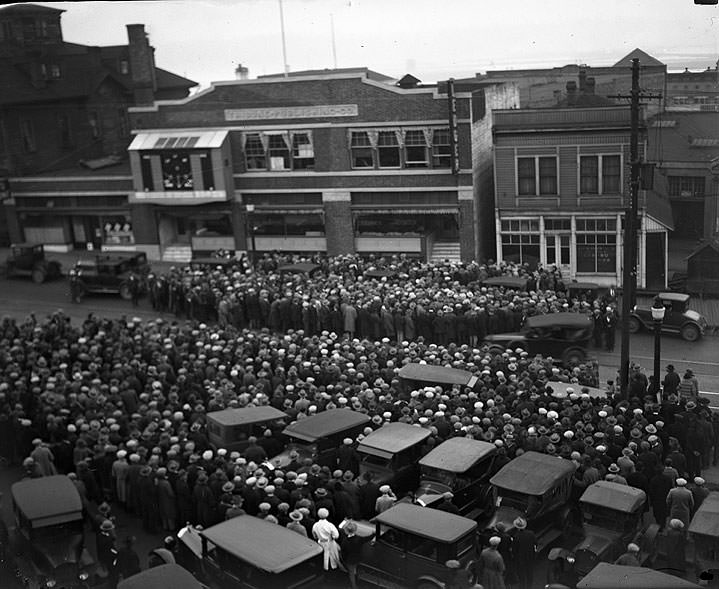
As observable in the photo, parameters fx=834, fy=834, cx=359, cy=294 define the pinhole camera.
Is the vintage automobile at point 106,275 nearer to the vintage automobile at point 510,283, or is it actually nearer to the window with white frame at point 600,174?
the vintage automobile at point 510,283

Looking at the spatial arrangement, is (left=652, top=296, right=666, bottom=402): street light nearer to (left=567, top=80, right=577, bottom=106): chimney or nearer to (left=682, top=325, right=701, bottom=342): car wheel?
(left=682, top=325, right=701, bottom=342): car wheel

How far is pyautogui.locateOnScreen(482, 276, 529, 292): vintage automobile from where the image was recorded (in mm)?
24812

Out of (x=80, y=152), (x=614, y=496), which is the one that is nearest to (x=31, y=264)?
(x=80, y=152)

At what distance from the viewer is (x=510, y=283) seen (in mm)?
24906

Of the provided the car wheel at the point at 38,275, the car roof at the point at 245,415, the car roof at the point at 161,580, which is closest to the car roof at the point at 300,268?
the car wheel at the point at 38,275

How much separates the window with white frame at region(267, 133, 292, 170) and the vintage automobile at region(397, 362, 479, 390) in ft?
55.4

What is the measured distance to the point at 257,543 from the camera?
1051 centimetres

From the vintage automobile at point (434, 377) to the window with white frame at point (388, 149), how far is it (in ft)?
50.8

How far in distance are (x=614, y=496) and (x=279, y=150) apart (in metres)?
23.9


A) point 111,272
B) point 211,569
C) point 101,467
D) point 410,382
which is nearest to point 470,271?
point 410,382

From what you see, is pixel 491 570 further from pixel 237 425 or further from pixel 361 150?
pixel 361 150

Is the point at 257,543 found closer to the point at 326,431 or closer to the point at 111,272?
the point at 326,431

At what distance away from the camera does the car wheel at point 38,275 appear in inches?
1172

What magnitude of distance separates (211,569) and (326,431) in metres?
4.01
